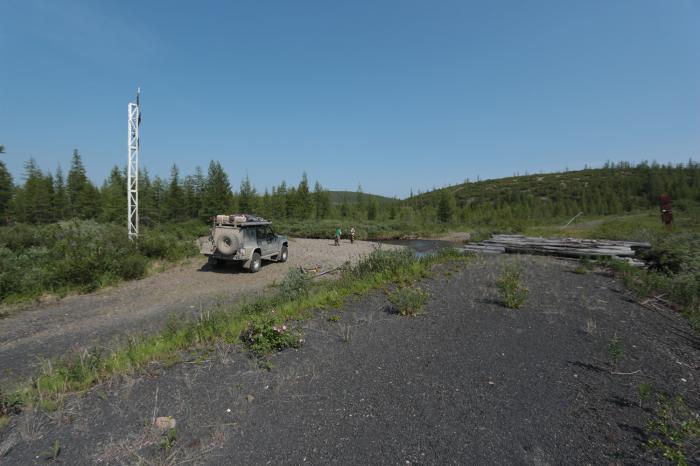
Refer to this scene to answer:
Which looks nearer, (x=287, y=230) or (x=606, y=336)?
(x=606, y=336)

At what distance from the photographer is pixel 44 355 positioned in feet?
17.9

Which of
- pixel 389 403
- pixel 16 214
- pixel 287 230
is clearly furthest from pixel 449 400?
pixel 16 214

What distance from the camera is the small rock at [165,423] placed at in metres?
2.91

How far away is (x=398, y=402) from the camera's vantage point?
10.8ft

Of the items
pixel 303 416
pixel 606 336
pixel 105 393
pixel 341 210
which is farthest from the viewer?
pixel 341 210

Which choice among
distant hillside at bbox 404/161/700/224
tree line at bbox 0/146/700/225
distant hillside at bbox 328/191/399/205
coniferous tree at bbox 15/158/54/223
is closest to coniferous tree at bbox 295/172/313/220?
tree line at bbox 0/146/700/225

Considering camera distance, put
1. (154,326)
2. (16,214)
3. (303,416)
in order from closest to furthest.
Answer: (303,416)
(154,326)
(16,214)

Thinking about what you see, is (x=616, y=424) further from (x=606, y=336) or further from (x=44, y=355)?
(x=44, y=355)

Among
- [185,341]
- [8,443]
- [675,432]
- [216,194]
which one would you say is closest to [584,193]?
[216,194]

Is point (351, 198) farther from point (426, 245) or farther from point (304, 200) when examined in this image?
point (426, 245)

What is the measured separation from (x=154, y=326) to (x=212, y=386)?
407cm

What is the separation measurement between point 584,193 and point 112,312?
90449 mm

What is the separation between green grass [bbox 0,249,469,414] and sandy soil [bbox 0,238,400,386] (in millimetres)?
1126

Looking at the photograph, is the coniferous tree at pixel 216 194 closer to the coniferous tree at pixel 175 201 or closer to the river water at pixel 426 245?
the coniferous tree at pixel 175 201
